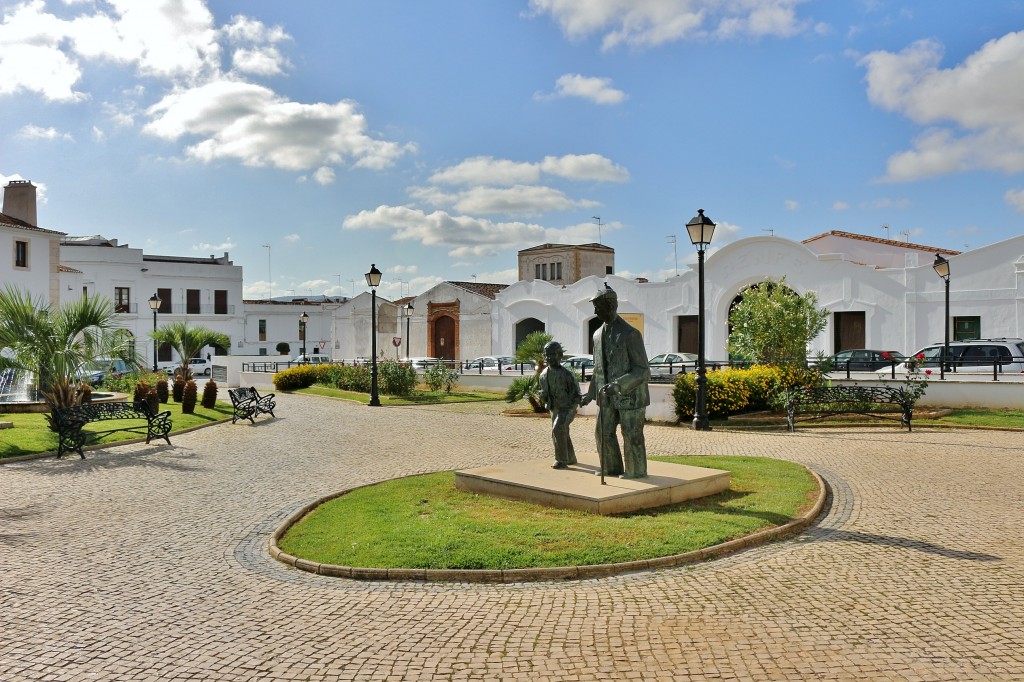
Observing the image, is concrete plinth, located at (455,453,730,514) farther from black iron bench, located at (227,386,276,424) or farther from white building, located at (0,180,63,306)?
white building, located at (0,180,63,306)

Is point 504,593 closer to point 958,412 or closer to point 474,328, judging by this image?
point 958,412

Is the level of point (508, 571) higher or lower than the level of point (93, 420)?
lower

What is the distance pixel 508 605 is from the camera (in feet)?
18.4

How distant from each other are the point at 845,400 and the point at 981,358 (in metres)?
7.12

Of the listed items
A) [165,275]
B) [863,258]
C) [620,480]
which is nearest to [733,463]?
[620,480]

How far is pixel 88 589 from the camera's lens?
609 centimetres

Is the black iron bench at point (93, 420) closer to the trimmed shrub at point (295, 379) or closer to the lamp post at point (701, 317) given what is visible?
the lamp post at point (701, 317)

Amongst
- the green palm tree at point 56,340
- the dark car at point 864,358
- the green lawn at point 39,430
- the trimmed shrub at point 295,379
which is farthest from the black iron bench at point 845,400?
the trimmed shrub at point 295,379

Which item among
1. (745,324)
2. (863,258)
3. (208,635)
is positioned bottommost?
(208,635)

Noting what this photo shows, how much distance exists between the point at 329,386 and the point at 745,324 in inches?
649

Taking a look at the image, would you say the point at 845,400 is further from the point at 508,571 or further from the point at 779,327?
the point at 508,571

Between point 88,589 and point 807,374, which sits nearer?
point 88,589

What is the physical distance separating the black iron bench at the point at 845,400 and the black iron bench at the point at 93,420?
1218 centimetres

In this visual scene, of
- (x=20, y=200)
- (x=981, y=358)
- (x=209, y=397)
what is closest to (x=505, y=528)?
(x=209, y=397)
